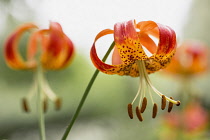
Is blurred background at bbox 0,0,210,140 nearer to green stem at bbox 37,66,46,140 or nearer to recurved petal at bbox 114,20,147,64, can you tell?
green stem at bbox 37,66,46,140

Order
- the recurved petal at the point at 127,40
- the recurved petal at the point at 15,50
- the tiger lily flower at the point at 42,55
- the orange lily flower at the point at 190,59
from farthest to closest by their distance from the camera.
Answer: the orange lily flower at the point at 190,59 < the tiger lily flower at the point at 42,55 < the recurved petal at the point at 15,50 < the recurved petal at the point at 127,40

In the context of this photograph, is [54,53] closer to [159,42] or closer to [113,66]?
[113,66]

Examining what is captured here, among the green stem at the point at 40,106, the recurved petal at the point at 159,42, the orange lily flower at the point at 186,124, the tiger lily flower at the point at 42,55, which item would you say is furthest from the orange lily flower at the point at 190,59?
the recurved petal at the point at 159,42

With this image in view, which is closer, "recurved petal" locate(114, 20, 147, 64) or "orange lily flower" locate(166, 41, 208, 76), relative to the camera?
"recurved petal" locate(114, 20, 147, 64)

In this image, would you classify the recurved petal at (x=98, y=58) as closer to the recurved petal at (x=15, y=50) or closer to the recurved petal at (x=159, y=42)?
the recurved petal at (x=159, y=42)

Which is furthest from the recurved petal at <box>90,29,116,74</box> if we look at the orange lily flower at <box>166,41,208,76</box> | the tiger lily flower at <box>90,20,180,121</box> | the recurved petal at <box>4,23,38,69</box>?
the orange lily flower at <box>166,41,208,76</box>

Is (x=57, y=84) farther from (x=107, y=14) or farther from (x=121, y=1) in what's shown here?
(x=121, y=1)
